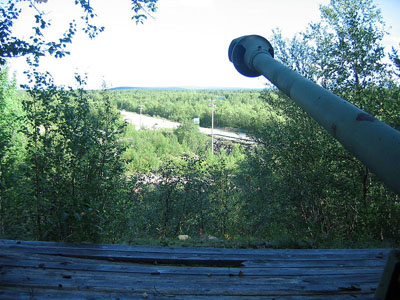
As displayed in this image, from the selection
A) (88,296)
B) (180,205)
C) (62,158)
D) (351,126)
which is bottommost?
(180,205)

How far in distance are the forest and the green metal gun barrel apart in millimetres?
2233

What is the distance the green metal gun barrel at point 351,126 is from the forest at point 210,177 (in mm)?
2233

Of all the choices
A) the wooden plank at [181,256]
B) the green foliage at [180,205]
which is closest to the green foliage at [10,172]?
the wooden plank at [181,256]

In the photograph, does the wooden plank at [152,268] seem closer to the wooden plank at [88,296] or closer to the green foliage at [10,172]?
the wooden plank at [88,296]

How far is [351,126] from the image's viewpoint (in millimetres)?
1469

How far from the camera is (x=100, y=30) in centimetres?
483

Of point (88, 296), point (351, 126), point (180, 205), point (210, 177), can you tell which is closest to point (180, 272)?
point (88, 296)

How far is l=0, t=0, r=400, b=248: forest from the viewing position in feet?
12.9

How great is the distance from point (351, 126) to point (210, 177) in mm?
7267

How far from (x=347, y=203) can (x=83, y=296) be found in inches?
274

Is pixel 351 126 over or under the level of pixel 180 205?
over

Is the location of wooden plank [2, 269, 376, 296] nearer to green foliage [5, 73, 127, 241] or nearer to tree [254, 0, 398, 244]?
green foliage [5, 73, 127, 241]

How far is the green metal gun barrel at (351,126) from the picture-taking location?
123 centimetres

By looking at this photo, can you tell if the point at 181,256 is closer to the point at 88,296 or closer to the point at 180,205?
the point at 88,296
